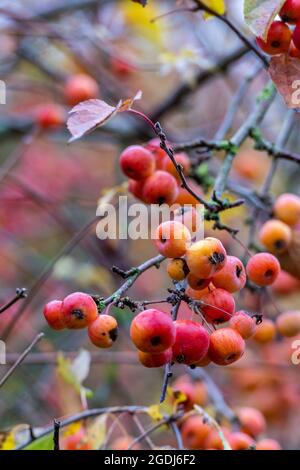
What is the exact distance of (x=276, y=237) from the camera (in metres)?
1.27

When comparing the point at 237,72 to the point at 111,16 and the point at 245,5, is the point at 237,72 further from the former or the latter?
the point at 245,5

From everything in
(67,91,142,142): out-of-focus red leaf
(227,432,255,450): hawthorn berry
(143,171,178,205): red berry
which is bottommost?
(227,432,255,450): hawthorn berry

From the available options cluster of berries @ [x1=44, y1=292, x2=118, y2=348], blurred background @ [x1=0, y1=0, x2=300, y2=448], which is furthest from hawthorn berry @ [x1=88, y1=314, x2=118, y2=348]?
blurred background @ [x1=0, y1=0, x2=300, y2=448]

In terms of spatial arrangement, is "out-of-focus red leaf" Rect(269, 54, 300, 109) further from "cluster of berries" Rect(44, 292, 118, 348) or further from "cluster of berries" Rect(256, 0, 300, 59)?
"cluster of berries" Rect(44, 292, 118, 348)

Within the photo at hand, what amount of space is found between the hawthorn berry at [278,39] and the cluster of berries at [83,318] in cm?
45

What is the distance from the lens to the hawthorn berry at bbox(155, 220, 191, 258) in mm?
846

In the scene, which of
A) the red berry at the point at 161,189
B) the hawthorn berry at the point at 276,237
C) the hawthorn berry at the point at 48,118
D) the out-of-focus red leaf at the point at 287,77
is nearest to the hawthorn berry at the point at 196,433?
the hawthorn berry at the point at 276,237

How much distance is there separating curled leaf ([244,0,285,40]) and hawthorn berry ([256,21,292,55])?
0.21 feet

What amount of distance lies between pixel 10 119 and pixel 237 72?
1.15 metres

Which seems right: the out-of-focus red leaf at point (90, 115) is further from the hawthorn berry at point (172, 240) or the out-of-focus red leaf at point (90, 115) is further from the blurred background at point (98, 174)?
the blurred background at point (98, 174)

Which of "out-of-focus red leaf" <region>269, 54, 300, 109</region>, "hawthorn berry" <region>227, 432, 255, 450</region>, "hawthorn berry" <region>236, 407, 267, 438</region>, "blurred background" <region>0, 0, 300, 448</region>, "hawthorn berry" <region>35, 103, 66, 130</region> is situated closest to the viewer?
"out-of-focus red leaf" <region>269, 54, 300, 109</region>

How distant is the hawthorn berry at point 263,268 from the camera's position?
950 mm

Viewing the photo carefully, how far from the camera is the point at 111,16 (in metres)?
2.90
